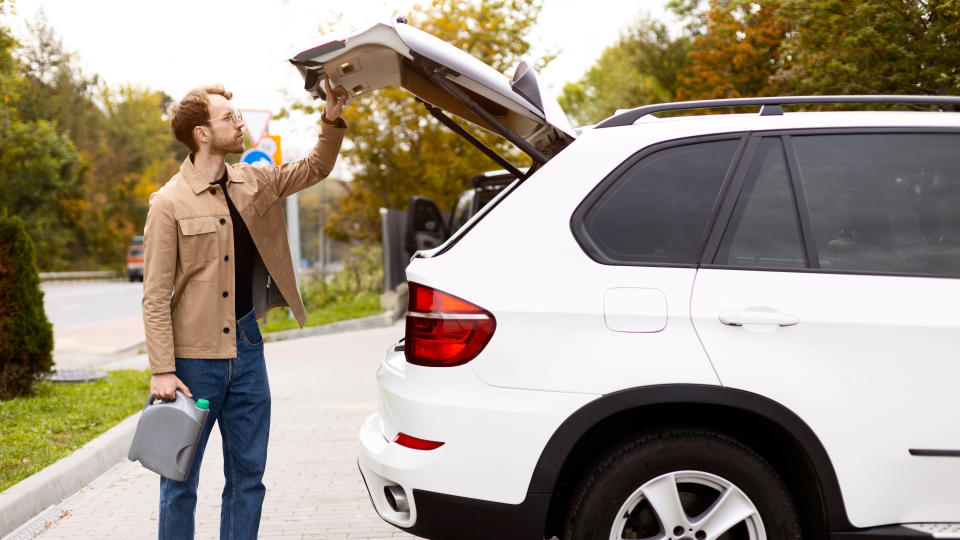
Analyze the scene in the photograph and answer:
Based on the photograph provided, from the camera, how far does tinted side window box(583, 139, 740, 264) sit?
2832 millimetres

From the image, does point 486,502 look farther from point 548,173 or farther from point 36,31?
point 36,31

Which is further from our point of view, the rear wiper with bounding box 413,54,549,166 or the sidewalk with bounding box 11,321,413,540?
the sidewalk with bounding box 11,321,413,540

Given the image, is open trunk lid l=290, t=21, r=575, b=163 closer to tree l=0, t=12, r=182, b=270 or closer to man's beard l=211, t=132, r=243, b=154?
man's beard l=211, t=132, r=243, b=154

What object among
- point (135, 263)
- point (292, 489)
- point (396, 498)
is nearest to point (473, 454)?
point (396, 498)

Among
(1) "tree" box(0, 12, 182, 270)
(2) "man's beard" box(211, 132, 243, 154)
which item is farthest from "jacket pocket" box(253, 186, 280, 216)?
(1) "tree" box(0, 12, 182, 270)

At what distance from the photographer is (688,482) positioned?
2748 mm

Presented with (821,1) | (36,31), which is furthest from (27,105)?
(821,1)

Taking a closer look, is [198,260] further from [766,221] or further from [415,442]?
[766,221]

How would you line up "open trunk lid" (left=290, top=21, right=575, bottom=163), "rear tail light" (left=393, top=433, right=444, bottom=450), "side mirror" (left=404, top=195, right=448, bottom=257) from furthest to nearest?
"side mirror" (left=404, top=195, right=448, bottom=257), "open trunk lid" (left=290, top=21, right=575, bottom=163), "rear tail light" (left=393, top=433, right=444, bottom=450)

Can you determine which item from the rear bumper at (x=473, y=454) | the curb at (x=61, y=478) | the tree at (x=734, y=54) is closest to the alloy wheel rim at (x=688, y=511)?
the rear bumper at (x=473, y=454)

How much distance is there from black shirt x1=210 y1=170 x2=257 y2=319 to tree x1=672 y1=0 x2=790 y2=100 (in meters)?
20.2

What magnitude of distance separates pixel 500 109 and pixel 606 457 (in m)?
1.45

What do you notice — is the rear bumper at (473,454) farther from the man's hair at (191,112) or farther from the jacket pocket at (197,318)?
the man's hair at (191,112)

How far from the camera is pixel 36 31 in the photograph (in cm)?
5719
